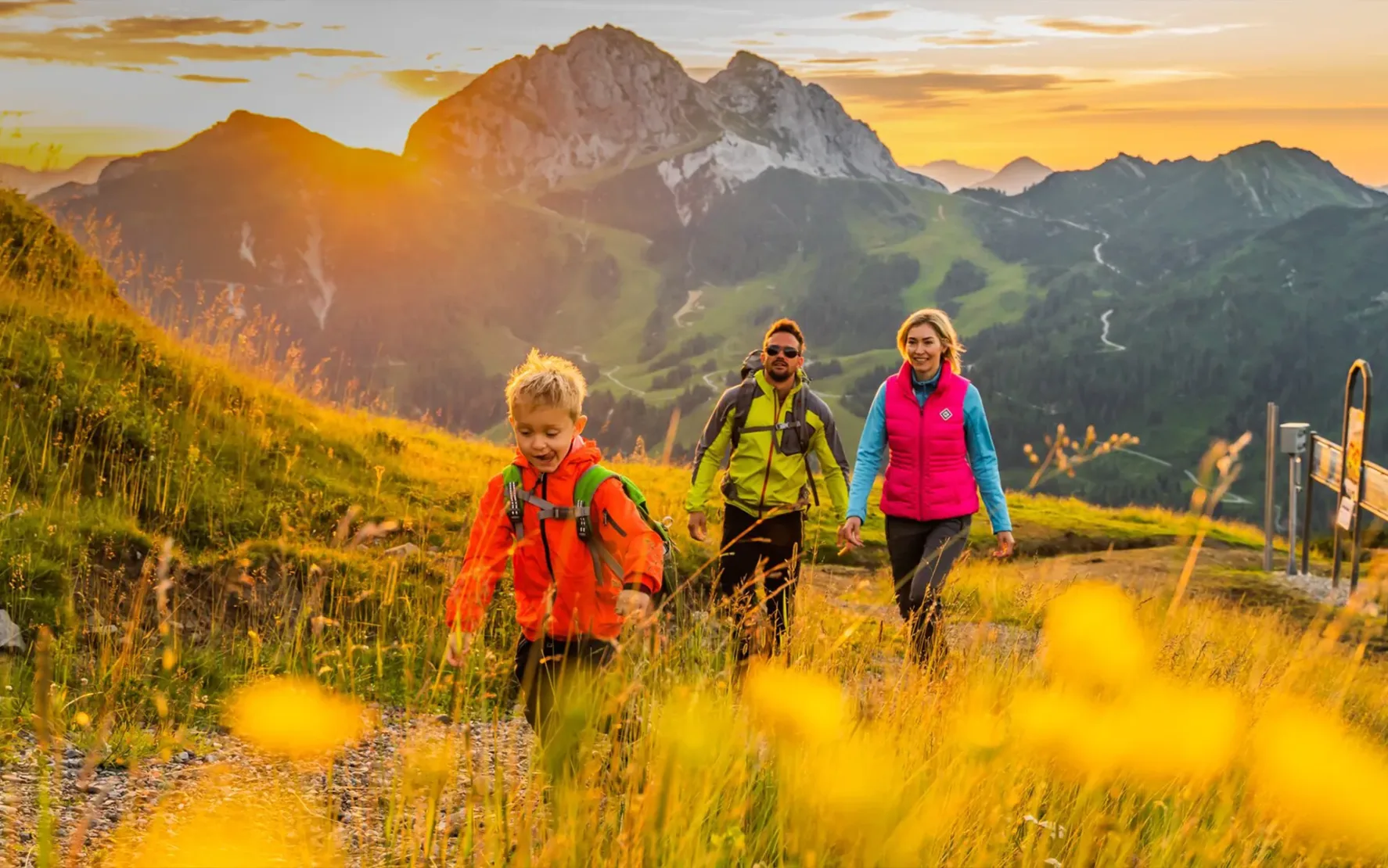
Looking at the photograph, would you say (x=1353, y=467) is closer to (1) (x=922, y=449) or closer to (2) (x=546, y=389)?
(1) (x=922, y=449)

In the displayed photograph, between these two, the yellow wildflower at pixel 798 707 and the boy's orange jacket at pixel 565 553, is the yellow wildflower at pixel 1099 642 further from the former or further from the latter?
the boy's orange jacket at pixel 565 553

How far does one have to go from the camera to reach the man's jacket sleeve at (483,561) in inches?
143

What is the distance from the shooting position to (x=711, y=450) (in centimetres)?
688

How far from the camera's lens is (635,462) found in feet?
57.1

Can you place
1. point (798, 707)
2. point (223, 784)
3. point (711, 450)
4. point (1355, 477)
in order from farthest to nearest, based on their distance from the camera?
point (1355, 477) → point (711, 450) → point (223, 784) → point (798, 707)

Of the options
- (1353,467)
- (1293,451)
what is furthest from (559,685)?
(1293,451)

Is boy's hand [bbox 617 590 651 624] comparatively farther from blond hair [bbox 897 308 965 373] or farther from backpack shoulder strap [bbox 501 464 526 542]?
blond hair [bbox 897 308 965 373]

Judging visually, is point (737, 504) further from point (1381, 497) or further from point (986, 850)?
point (1381, 497)

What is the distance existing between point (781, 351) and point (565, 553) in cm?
282

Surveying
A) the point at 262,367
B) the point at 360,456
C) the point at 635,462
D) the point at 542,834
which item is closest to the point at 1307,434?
the point at 635,462

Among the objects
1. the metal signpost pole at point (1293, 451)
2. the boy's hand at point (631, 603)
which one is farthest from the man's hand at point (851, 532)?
the metal signpost pole at point (1293, 451)

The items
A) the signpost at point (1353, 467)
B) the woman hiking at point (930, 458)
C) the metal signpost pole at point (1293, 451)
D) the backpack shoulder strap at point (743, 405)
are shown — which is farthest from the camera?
the metal signpost pole at point (1293, 451)

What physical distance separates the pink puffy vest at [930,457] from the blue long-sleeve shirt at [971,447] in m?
0.05

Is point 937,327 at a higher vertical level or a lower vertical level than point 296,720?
higher
